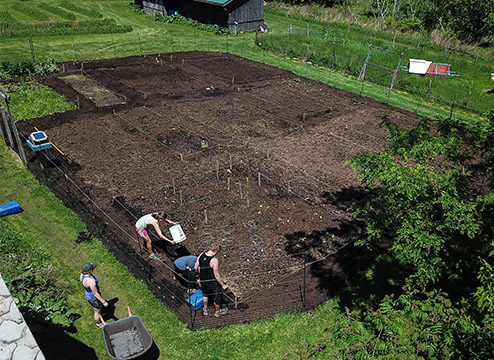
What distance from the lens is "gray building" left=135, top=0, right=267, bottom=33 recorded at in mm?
40625

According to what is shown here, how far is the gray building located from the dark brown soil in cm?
1383

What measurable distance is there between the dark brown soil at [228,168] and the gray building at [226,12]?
1383cm

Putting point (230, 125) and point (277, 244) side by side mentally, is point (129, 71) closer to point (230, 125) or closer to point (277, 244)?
point (230, 125)

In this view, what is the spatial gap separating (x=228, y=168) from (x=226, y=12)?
1079 inches

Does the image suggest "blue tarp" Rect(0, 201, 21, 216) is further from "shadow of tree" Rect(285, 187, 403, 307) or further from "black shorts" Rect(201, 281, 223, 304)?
"shadow of tree" Rect(285, 187, 403, 307)

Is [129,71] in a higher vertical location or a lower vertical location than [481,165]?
lower

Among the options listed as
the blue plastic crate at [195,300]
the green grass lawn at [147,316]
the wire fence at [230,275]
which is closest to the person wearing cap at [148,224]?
the wire fence at [230,275]

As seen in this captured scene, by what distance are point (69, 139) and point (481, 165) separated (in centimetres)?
1694

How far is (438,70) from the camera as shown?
99.7 feet

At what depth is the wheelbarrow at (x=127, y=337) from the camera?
31.6 ft

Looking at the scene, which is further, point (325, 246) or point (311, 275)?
point (325, 246)

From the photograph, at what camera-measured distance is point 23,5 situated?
151 ft

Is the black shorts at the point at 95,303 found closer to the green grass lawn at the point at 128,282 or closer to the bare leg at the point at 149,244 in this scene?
the green grass lawn at the point at 128,282

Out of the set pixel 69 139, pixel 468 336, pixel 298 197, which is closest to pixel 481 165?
pixel 468 336
